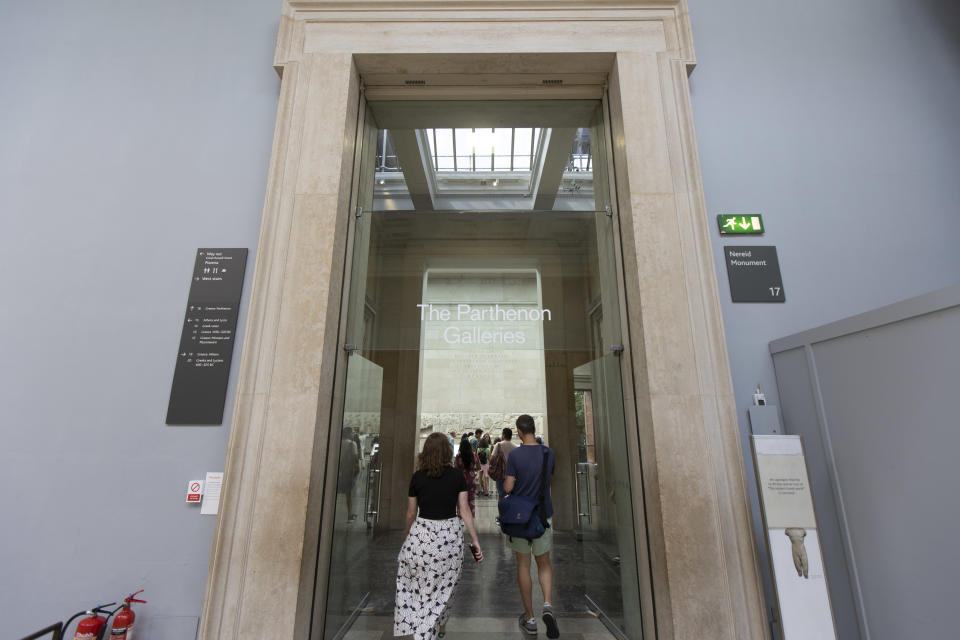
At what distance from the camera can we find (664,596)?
2.52 m

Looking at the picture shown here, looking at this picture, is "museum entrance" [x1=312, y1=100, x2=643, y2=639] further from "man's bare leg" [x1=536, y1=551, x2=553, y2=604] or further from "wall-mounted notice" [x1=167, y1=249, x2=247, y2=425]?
"wall-mounted notice" [x1=167, y1=249, x2=247, y2=425]

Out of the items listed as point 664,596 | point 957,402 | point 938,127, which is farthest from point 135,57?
point 938,127

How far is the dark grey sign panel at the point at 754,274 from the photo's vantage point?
307 centimetres

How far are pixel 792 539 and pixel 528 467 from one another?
162 centimetres

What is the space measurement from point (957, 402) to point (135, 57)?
19.4ft

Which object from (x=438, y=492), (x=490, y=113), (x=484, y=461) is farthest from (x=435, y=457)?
(x=490, y=113)

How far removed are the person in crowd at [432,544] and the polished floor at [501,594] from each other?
119 mm

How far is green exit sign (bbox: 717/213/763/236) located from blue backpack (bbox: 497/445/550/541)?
209 centimetres

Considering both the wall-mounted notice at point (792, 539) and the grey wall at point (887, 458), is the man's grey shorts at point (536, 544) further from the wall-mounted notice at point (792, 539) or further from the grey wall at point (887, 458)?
the grey wall at point (887, 458)

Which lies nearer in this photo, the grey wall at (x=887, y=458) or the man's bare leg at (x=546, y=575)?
the grey wall at (x=887, y=458)

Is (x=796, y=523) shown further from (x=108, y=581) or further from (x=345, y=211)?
(x=108, y=581)

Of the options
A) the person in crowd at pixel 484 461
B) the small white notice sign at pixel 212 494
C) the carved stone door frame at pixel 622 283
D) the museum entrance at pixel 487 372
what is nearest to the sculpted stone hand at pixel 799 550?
the carved stone door frame at pixel 622 283

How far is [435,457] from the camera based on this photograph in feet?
10.5

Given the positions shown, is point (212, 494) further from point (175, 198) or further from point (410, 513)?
point (175, 198)
